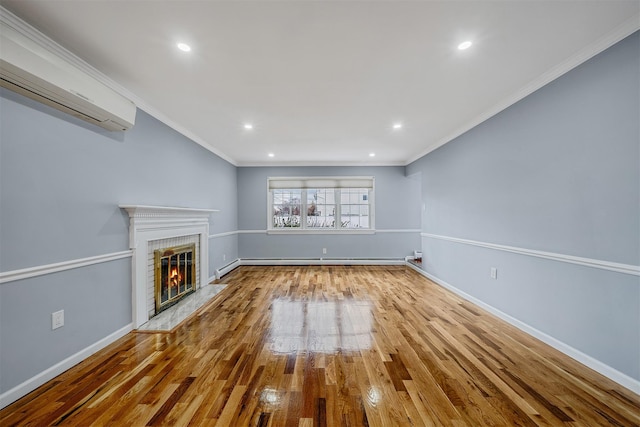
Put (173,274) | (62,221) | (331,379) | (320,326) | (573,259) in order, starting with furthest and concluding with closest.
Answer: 1. (173,274)
2. (320,326)
3. (573,259)
4. (62,221)
5. (331,379)

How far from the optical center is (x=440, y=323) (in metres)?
2.80

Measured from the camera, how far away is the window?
6.07 metres

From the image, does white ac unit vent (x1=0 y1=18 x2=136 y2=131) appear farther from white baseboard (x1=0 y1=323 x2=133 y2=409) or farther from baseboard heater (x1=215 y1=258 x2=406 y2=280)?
baseboard heater (x1=215 y1=258 x2=406 y2=280)

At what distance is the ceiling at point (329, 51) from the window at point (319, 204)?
112 inches

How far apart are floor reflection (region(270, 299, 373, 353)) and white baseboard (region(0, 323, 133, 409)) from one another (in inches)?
58.7

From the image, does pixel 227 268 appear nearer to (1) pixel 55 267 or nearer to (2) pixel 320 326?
(2) pixel 320 326

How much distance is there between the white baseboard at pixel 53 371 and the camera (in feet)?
5.21

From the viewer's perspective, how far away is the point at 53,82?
5.60ft

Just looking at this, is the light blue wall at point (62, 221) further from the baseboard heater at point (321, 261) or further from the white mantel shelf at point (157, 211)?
the baseboard heater at point (321, 261)

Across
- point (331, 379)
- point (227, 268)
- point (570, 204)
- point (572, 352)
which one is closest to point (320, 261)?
point (227, 268)

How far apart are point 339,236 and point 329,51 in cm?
449

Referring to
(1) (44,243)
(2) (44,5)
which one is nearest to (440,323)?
(1) (44,243)

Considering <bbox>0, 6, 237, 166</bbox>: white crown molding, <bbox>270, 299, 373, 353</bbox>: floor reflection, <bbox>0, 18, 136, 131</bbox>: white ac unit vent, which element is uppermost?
<bbox>0, 6, 237, 166</bbox>: white crown molding

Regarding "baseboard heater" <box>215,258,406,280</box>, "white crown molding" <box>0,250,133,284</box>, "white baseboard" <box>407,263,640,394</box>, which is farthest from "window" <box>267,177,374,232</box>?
"white crown molding" <box>0,250,133,284</box>
